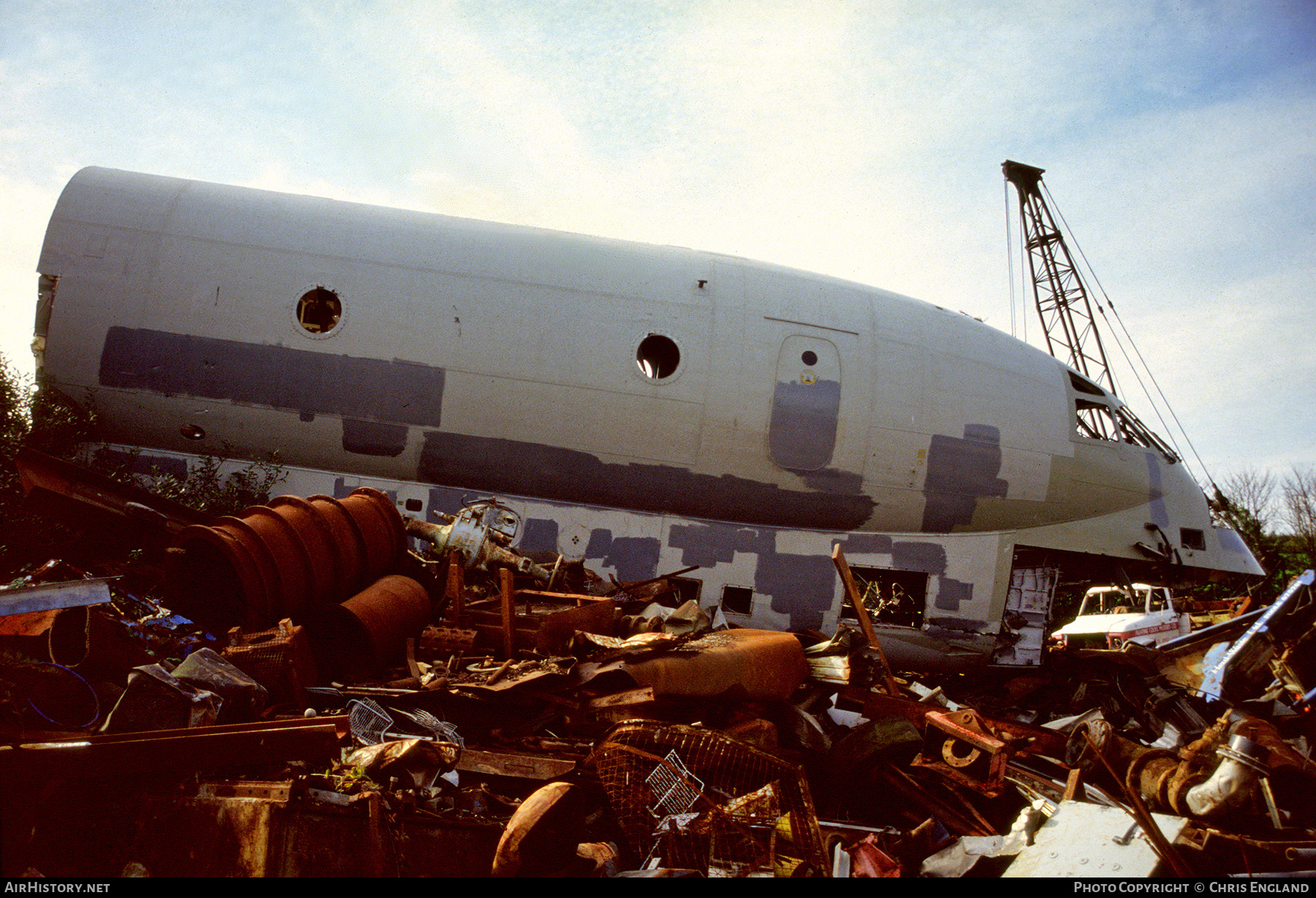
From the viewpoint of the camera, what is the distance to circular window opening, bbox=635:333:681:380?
10320 mm

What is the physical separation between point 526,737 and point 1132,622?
848 cm

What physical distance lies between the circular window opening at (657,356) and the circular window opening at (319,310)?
4.25m

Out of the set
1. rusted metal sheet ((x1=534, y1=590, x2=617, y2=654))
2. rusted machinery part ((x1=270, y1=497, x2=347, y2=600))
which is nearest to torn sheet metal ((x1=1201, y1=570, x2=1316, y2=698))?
rusted metal sheet ((x1=534, y1=590, x2=617, y2=654))

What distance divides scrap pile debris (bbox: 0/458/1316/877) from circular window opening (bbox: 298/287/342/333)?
10.5 ft

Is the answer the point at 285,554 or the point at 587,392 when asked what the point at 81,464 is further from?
the point at 587,392

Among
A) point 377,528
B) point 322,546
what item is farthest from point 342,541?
point 377,528

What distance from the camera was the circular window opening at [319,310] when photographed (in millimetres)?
9875

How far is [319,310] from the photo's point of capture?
10250mm

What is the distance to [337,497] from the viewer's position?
32.5 feet

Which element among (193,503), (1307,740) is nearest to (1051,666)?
(1307,740)

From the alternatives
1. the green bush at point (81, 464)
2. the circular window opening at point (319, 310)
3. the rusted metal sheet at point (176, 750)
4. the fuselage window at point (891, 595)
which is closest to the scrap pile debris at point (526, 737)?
the rusted metal sheet at point (176, 750)

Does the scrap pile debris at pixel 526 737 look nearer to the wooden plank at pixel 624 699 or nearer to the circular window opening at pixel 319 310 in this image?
the wooden plank at pixel 624 699

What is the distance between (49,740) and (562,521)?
21.6 feet

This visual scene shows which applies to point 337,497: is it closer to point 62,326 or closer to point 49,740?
point 62,326
